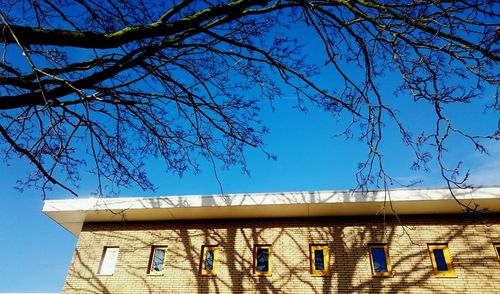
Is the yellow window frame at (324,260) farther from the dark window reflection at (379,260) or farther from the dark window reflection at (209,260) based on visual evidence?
the dark window reflection at (209,260)

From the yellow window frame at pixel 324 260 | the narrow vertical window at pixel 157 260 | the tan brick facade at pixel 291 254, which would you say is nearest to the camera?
the tan brick facade at pixel 291 254

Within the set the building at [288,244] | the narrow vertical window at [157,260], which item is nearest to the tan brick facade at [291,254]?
the building at [288,244]

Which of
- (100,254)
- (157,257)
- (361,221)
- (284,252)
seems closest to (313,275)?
(284,252)

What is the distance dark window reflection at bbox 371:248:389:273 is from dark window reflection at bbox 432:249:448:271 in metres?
1.30

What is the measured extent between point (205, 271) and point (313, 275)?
3.14 metres

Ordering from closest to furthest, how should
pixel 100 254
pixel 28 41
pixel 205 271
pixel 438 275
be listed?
1. pixel 28 41
2. pixel 438 275
3. pixel 205 271
4. pixel 100 254

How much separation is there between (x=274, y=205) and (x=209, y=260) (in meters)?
2.66

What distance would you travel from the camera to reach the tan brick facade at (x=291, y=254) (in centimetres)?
935

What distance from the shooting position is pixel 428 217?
1015 cm

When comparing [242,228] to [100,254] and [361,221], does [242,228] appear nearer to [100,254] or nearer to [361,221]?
[361,221]

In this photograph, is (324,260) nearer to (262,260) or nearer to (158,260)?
(262,260)

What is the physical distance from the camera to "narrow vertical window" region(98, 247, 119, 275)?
36.3 ft

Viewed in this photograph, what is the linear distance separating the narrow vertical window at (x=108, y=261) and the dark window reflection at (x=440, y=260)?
30.5 ft

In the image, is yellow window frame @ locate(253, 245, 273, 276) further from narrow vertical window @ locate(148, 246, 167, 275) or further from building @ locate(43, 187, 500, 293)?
narrow vertical window @ locate(148, 246, 167, 275)
